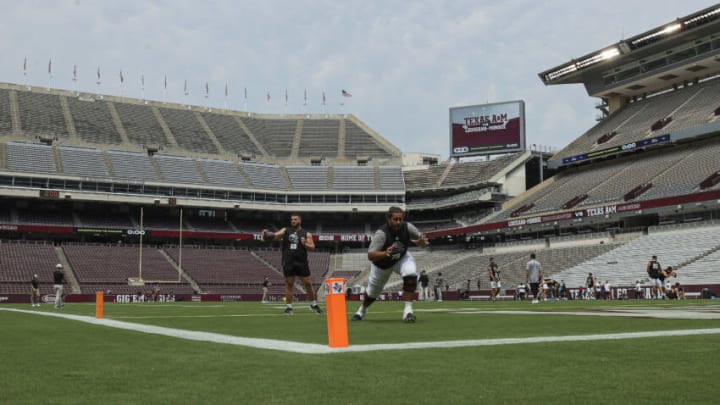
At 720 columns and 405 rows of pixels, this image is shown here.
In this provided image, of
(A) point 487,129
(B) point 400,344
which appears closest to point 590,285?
(B) point 400,344

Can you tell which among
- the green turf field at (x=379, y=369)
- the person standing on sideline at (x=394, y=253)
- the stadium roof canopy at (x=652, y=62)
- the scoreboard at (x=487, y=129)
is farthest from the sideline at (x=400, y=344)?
the scoreboard at (x=487, y=129)

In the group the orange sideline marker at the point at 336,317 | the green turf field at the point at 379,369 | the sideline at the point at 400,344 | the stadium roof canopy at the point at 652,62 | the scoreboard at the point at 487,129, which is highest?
the stadium roof canopy at the point at 652,62

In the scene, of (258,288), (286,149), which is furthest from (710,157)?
(286,149)

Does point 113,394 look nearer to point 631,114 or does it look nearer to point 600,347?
point 600,347

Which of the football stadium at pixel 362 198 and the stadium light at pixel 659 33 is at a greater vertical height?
the stadium light at pixel 659 33

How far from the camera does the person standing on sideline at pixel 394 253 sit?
39.2ft

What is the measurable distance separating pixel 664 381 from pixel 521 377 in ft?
3.25

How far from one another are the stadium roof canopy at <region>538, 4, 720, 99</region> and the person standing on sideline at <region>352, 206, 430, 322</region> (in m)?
59.0

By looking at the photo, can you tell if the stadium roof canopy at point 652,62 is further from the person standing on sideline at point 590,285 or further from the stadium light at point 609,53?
the person standing on sideline at point 590,285

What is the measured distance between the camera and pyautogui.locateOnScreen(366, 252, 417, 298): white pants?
12.2m

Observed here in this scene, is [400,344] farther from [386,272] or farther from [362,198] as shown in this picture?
[362,198]

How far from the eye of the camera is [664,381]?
5070 millimetres

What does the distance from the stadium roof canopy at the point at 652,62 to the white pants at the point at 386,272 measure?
5908cm

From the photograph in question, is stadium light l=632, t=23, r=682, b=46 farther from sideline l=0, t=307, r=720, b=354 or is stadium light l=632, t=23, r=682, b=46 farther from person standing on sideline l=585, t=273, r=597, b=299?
sideline l=0, t=307, r=720, b=354
